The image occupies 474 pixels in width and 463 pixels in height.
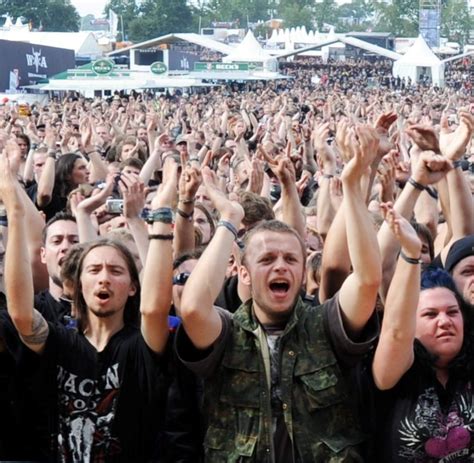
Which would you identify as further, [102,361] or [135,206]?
[135,206]

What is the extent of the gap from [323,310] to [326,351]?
17 cm

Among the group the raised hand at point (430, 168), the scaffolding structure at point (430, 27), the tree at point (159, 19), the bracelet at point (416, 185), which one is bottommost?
the bracelet at point (416, 185)

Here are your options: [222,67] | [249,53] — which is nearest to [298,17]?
[249,53]

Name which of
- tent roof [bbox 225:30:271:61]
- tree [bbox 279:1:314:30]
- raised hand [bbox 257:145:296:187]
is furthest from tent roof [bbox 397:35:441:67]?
tree [bbox 279:1:314:30]

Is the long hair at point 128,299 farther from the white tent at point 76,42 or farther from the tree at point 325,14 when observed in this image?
the tree at point 325,14

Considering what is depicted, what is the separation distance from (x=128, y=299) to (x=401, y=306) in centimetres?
112

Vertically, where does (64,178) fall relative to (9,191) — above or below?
below

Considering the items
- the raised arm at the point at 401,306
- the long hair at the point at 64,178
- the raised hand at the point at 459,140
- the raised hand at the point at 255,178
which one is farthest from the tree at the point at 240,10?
the raised arm at the point at 401,306

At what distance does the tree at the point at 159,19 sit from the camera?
372 ft

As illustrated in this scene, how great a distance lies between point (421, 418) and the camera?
13.8 ft

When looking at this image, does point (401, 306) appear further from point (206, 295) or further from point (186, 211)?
point (186, 211)

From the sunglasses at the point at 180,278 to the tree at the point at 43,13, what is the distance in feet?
374

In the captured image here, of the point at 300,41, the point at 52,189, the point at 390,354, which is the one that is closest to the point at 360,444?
the point at 390,354

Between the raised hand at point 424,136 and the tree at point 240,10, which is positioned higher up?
the tree at point 240,10
